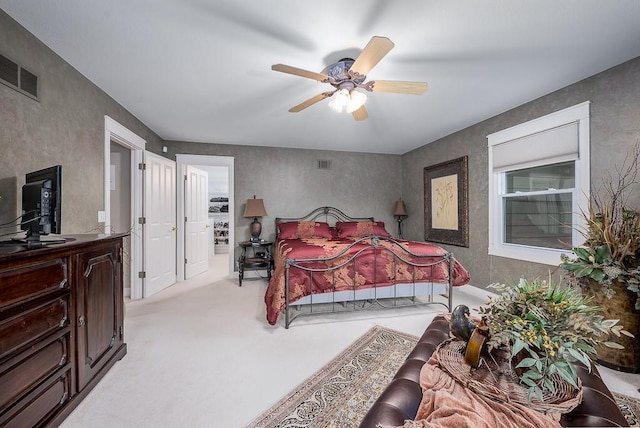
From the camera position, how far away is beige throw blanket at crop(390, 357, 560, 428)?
86cm

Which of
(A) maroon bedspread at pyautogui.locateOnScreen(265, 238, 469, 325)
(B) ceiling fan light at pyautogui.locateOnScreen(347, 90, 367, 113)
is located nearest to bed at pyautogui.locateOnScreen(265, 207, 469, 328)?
(A) maroon bedspread at pyautogui.locateOnScreen(265, 238, 469, 325)

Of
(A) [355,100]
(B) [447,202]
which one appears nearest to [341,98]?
(A) [355,100]

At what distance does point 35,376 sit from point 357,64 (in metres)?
2.56

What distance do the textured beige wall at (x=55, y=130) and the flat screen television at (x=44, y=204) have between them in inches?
11.5

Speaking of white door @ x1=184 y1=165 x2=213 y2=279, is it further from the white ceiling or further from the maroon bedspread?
the maroon bedspread

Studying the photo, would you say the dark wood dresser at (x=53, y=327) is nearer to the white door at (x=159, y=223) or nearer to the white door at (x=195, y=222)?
the white door at (x=159, y=223)

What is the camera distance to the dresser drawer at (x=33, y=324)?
122cm

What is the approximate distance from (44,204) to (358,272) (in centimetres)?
262

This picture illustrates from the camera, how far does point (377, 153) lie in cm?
564

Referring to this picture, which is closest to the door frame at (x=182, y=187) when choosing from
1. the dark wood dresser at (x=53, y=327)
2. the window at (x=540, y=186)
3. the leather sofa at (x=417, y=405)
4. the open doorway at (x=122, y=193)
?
the open doorway at (x=122, y=193)

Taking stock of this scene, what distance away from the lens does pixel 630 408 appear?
1.67 meters

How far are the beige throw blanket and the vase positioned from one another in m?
1.75

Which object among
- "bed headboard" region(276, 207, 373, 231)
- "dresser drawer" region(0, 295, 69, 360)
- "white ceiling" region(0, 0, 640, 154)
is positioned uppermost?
"white ceiling" region(0, 0, 640, 154)

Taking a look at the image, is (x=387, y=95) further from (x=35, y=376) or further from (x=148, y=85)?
(x=35, y=376)
